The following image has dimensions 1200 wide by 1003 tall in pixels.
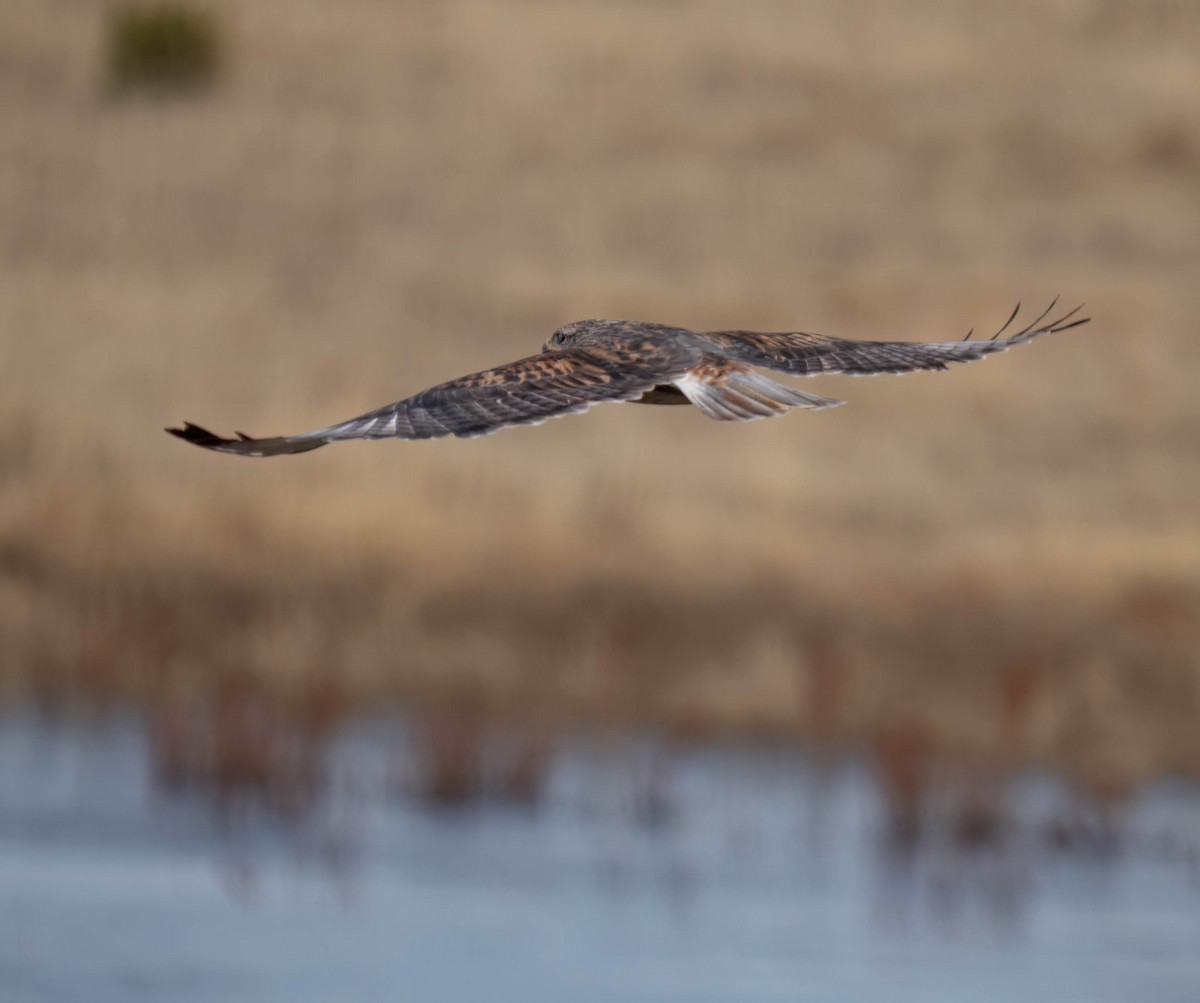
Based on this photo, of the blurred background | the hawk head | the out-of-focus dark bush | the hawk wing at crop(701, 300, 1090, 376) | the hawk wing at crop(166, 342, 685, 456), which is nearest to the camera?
the hawk wing at crop(166, 342, 685, 456)

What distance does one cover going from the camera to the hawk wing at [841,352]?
29.4 ft

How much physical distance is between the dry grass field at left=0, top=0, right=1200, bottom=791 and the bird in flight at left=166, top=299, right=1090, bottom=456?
32.8ft

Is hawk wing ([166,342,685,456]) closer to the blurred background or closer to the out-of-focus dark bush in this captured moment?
the blurred background

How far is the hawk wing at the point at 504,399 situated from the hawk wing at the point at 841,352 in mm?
472

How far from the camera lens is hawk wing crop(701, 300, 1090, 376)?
8.96m

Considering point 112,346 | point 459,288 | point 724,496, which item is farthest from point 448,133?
point 724,496

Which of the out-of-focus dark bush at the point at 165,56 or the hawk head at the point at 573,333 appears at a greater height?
the out-of-focus dark bush at the point at 165,56

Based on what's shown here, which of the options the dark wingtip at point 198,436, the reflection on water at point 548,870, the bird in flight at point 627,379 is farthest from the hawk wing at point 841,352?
the reflection on water at point 548,870

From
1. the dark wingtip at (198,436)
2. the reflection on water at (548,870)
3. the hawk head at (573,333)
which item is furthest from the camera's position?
the reflection on water at (548,870)

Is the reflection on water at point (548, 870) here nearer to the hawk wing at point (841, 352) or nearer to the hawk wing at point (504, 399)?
the hawk wing at point (841, 352)

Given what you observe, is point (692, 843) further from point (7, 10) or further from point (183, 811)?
point (7, 10)

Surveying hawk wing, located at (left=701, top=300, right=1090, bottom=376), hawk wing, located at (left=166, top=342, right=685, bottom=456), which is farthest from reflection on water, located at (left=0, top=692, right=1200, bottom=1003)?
hawk wing, located at (left=166, top=342, right=685, bottom=456)

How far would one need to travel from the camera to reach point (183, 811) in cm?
1841

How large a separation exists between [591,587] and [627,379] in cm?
1316
